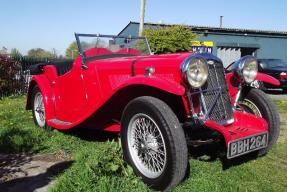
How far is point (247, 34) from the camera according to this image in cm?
2559

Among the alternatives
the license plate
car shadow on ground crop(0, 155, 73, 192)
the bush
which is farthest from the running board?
the bush

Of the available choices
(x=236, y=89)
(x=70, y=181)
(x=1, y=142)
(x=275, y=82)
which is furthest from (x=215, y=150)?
(x=1, y=142)

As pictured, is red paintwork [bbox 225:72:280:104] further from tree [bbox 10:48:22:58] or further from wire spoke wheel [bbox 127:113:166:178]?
tree [bbox 10:48:22:58]

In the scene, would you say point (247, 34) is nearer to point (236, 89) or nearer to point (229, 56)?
point (229, 56)

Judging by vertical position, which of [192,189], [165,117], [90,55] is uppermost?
[90,55]

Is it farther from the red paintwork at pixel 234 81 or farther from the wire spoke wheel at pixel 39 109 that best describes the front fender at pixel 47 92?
the red paintwork at pixel 234 81

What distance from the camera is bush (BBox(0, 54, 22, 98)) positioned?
11352 mm

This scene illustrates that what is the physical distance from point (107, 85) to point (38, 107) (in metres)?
2.19

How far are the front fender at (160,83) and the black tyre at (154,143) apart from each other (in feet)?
0.50

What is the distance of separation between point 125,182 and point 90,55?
2440 mm

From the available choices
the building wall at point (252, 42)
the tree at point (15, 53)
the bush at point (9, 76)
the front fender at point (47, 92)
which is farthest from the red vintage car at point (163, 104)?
the building wall at point (252, 42)

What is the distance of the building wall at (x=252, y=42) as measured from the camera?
79.9 feet

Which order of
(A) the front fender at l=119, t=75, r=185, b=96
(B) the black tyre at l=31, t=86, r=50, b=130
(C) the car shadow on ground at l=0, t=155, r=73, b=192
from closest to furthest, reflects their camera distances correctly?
(A) the front fender at l=119, t=75, r=185, b=96 < (C) the car shadow on ground at l=0, t=155, r=73, b=192 < (B) the black tyre at l=31, t=86, r=50, b=130

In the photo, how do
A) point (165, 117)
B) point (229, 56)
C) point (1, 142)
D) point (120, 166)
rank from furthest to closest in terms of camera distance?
point (229, 56), point (1, 142), point (120, 166), point (165, 117)
